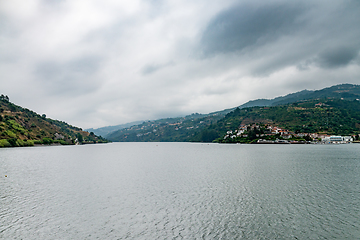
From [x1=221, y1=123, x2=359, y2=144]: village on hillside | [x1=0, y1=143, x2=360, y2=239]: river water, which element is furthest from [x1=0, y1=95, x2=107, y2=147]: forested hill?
[x1=221, y1=123, x2=359, y2=144]: village on hillside

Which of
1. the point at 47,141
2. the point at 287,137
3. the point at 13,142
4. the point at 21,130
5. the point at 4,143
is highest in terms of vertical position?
the point at 21,130

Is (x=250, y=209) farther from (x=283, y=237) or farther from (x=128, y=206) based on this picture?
(x=128, y=206)

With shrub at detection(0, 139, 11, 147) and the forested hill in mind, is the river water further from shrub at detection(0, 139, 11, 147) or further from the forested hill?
the forested hill

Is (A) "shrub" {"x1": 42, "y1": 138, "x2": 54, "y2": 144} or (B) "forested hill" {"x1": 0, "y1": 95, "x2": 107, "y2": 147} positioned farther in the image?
(A) "shrub" {"x1": 42, "y1": 138, "x2": 54, "y2": 144}

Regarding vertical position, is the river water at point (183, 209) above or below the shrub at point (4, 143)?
below

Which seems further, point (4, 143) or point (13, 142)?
point (13, 142)

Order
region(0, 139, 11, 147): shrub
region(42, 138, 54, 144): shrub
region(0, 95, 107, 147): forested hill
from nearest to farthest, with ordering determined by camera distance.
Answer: region(0, 139, 11, 147): shrub
region(0, 95, 107, 147): forested hill
region(42, 138, 54, 144): shrub

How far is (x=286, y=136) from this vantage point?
18612 centimetres

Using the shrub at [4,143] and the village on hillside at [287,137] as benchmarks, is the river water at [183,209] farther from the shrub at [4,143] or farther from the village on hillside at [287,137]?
the village on hillside at [287,137]

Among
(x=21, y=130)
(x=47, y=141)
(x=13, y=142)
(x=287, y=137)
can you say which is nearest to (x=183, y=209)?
(x=13, y=142)

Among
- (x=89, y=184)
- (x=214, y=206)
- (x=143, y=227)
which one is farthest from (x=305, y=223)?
(x=89, y=184)

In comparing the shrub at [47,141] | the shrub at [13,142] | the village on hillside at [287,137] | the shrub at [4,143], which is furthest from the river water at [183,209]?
the village on hillside at [287,137]

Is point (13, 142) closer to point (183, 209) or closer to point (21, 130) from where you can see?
point (21, 130)

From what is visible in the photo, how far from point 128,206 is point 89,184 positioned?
1338cm
